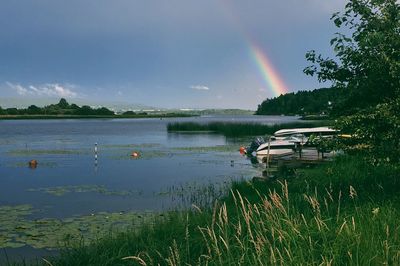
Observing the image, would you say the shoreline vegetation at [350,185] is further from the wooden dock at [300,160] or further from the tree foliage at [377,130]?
the wooden dock at [300,160]

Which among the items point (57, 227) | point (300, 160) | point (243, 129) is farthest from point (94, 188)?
point (243, 129)

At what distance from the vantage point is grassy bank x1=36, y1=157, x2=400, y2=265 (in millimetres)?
6426

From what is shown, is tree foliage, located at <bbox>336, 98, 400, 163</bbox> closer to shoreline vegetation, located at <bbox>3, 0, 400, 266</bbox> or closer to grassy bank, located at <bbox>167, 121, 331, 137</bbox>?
shoreline vegetation, located at <bbox>3, 0, 400, 266</bbox>

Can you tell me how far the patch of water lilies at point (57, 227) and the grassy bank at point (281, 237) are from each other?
343 centimetres

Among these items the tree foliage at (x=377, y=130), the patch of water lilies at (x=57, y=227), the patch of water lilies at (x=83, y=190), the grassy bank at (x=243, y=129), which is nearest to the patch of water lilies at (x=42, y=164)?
the patch of water lilies at (x=83, y=190)

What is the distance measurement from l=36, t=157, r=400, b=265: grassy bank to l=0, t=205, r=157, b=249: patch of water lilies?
3.43 meters

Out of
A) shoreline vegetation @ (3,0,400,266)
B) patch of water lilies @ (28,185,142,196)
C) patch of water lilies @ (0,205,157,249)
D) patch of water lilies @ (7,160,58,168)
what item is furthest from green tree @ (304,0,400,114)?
patch of water lilies @ (7,160,58,168)

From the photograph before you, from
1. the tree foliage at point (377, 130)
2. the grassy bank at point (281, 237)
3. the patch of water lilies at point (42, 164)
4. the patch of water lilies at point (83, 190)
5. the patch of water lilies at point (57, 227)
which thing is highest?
the tree foliage at point (377, 130)

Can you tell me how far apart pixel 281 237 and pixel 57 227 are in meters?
11.8

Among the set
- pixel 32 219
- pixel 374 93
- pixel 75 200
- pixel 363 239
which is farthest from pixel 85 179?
pixel 363 239

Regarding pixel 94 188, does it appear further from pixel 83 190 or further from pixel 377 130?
pixel 377 130

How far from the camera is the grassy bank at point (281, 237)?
6.43m

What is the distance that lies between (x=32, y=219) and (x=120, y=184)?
440 inches

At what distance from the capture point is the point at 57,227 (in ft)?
54.1
